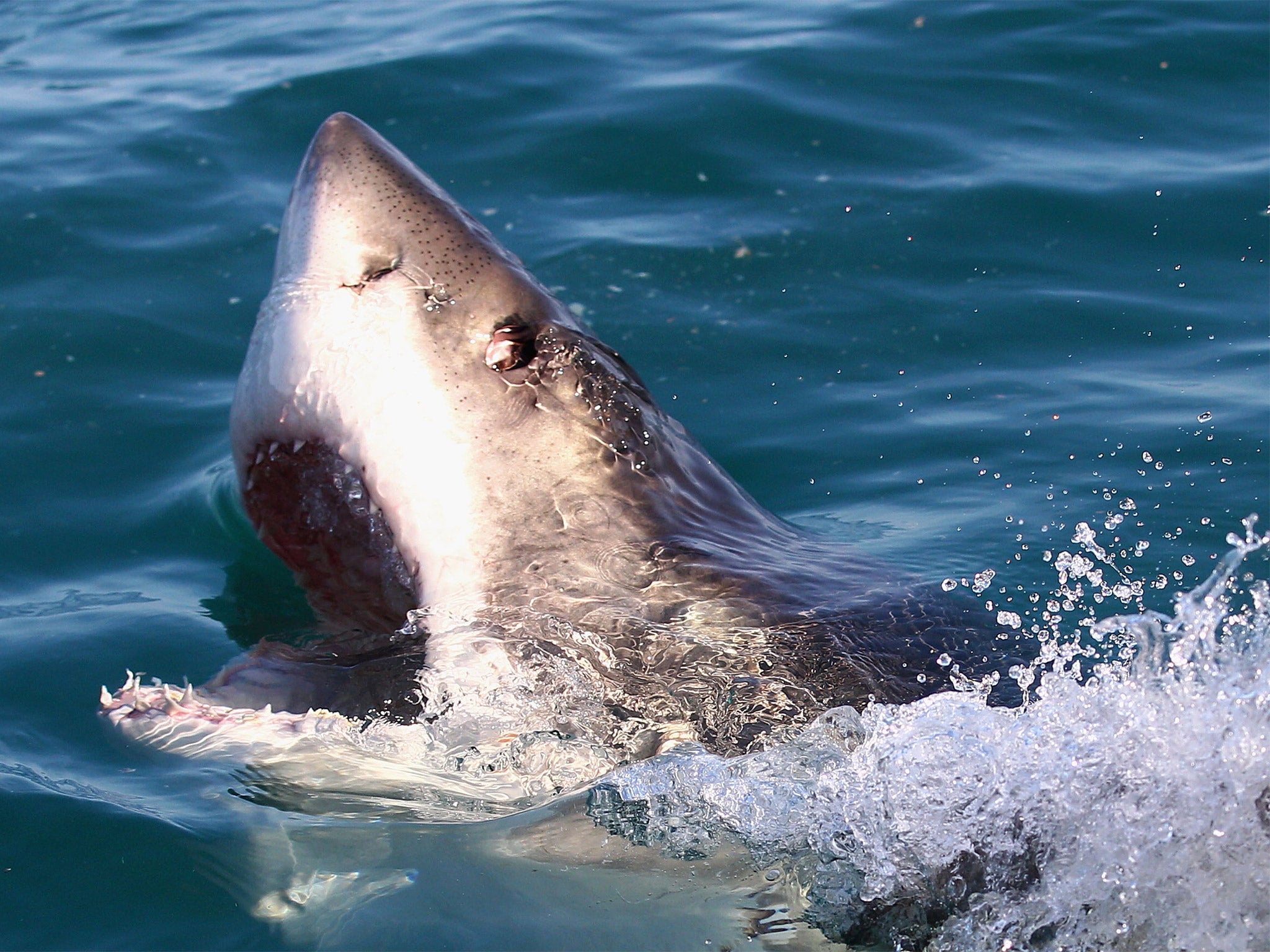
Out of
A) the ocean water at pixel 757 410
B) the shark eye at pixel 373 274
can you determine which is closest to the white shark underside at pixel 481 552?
the shark eye at pixel 373 274

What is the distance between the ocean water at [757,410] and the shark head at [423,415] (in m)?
0.46

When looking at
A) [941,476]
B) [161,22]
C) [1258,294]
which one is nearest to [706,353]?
[941,476]

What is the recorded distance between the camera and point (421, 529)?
9.02 feet

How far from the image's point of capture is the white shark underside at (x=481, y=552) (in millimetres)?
2588

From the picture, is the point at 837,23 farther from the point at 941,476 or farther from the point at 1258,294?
the point at 941,476

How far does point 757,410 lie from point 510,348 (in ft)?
7.43

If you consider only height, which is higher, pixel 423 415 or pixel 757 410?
pixel 423 415

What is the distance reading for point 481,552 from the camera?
2.74m

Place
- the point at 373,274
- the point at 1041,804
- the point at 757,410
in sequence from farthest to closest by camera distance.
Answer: the point at 757,410 → the point at 373,274 → the point at 1041,804

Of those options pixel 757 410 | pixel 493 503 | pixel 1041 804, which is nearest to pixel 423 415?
pixel 493 503

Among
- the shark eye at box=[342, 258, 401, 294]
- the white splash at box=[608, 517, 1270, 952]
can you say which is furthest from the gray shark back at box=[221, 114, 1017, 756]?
the white splash at box=[608, 517, 1270, 952]

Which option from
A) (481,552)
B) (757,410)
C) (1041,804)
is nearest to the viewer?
(1041,804)

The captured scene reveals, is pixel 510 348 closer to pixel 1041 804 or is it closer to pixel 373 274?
pixel 373 274

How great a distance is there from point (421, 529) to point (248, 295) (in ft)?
10.5
